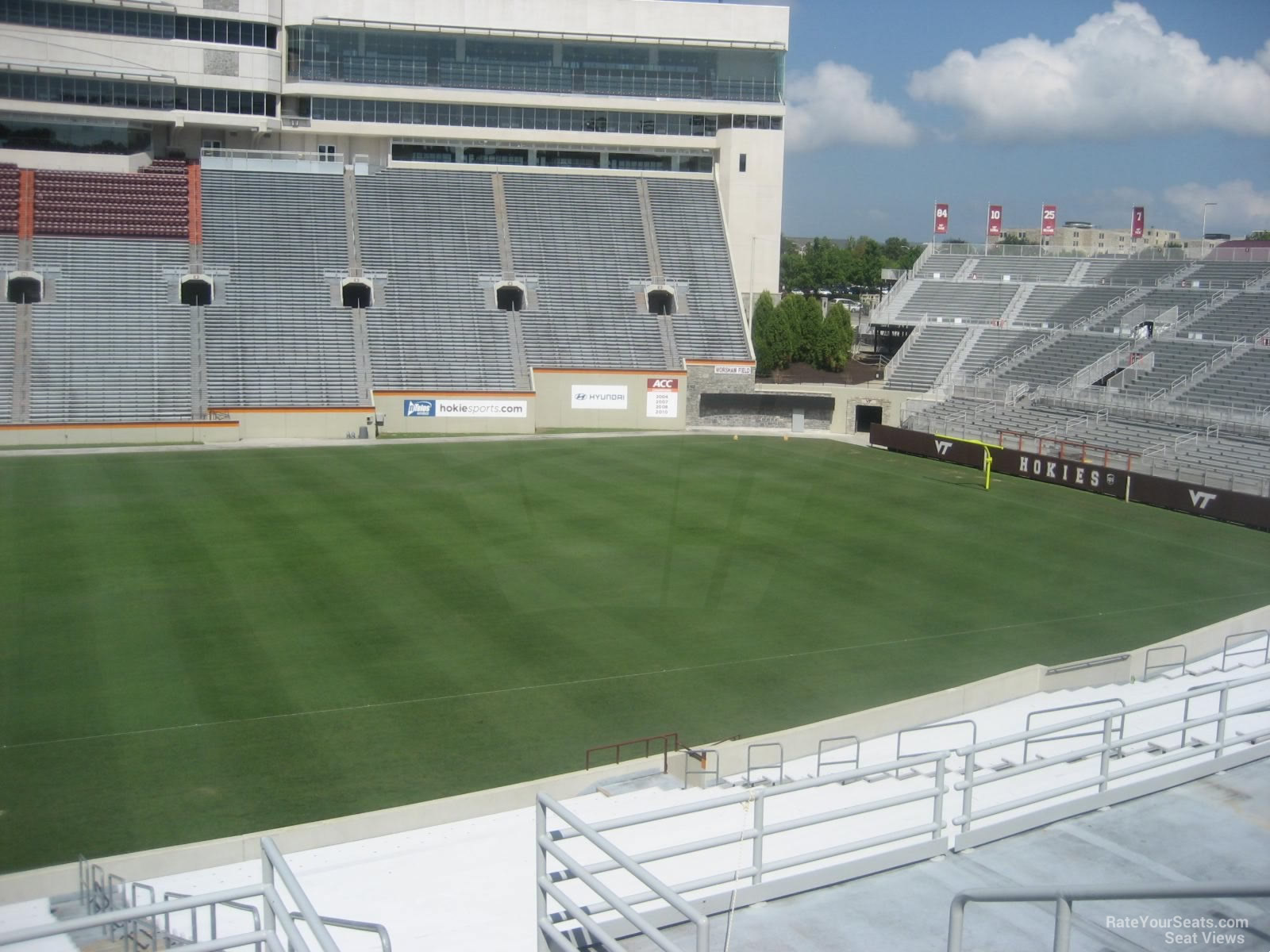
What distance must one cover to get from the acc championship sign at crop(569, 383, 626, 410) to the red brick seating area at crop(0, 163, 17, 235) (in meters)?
21.6

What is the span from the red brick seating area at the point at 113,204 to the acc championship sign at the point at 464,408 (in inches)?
494

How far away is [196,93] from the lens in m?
50.3

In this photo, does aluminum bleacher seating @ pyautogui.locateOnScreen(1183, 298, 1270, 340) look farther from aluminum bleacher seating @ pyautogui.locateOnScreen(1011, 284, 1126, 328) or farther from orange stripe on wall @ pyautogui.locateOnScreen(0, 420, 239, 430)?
orange stripe on wall @ pyautogui.locateOnScreen(0, 420, 239, 430)

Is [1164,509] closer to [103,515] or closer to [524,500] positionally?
[524,500]

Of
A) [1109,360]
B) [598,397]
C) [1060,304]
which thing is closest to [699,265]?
[598,397]

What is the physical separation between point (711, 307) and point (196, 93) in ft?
75.6

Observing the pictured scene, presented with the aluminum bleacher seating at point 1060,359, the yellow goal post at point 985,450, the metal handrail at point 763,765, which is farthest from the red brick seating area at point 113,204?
the metal handrail at point 763,765

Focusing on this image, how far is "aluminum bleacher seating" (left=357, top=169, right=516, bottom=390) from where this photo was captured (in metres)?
45.2

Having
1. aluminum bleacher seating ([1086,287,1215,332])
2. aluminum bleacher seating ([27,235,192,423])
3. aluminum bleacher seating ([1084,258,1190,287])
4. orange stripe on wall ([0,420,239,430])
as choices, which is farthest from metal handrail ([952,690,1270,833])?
aluminum bleacher seating ([1084,258,1190,287])

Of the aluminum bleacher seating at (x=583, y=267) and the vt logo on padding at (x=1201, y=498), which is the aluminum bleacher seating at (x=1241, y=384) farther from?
the aluminum bleacher seating at (x=583, y=267)

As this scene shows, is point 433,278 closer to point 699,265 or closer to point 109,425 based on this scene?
point 699,265

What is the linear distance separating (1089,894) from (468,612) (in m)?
17.7

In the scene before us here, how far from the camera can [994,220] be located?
59.5 m

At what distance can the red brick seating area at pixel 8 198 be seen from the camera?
45.1 metres
